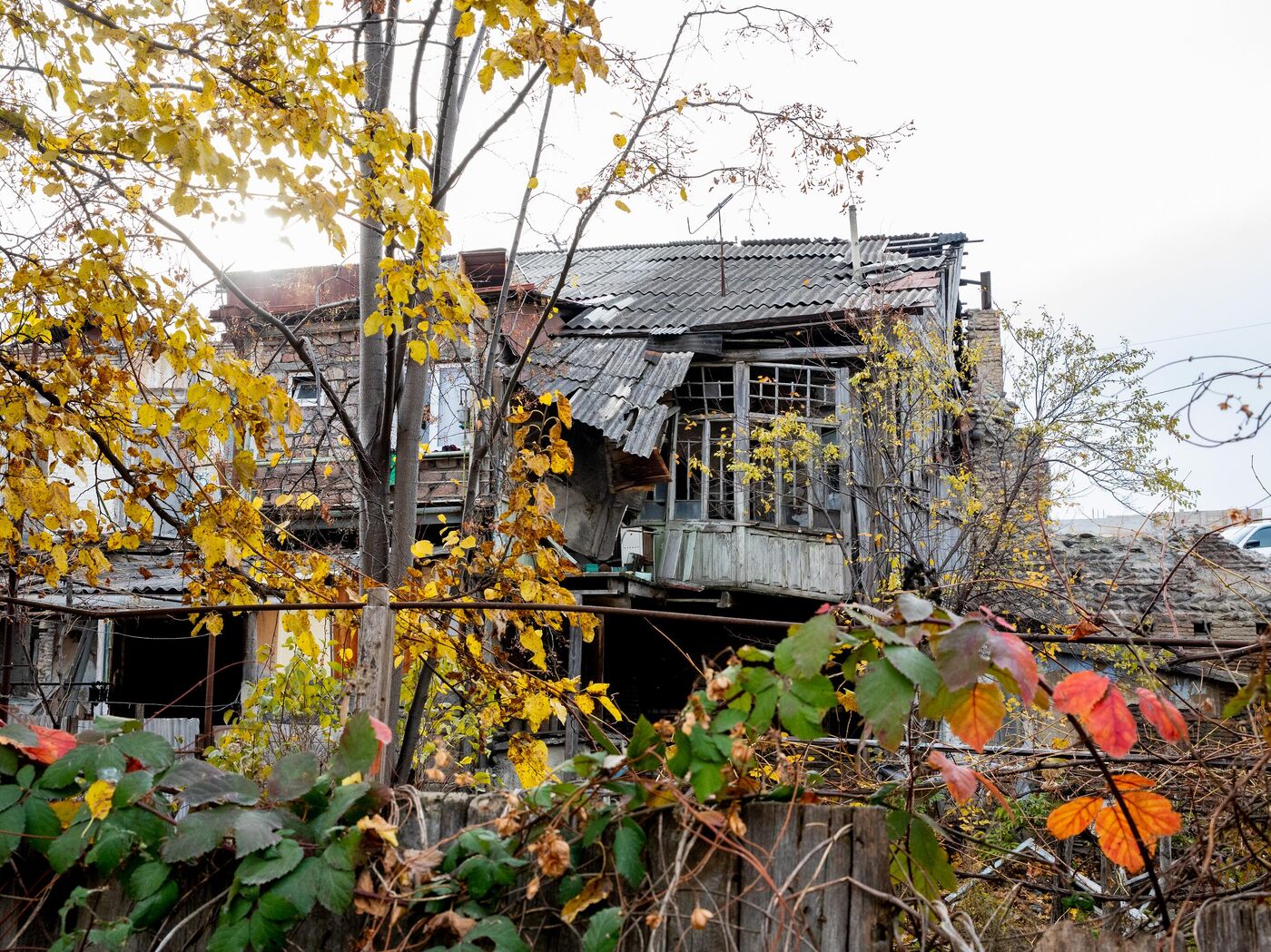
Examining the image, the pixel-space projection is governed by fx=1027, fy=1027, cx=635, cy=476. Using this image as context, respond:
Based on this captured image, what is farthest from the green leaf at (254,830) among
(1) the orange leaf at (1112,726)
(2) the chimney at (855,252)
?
(2) the chimney at (855,252)

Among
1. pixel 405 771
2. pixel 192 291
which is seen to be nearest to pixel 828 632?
pixel 405 771

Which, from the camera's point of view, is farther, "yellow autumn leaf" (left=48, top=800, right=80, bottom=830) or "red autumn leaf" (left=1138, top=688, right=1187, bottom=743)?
→ "yellow autumn leaf" (left=48, top=800, right=80, bottom=830)

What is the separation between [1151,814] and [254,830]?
65.8 inches

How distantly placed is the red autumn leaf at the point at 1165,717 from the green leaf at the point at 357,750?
1.40 meters

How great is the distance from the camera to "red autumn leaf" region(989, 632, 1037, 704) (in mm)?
1584

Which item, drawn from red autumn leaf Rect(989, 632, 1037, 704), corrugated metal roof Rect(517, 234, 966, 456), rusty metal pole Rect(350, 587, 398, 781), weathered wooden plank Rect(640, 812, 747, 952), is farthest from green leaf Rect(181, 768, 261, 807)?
corrugated metal roof Rect(517, 234, 966, 456)

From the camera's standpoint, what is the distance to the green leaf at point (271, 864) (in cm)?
185

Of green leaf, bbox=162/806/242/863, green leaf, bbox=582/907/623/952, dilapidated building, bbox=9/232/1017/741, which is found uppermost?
dilapidated building, bbox=9/232/1017/741

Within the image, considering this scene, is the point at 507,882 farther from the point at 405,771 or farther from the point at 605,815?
the point at 405,771

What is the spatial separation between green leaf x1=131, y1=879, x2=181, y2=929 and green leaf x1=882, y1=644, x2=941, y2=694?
1.43m

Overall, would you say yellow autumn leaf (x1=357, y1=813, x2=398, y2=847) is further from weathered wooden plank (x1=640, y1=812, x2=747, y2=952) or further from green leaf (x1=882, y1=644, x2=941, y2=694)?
green leaf (x1=882, y1=644, x2=941, y2=694)

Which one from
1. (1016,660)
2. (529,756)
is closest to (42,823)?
(1016,660)

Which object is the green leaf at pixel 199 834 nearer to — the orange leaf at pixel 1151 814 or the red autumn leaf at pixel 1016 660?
the red autumn leaf at pixel 1016 660

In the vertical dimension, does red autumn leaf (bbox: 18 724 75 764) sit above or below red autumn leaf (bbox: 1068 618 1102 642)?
below
